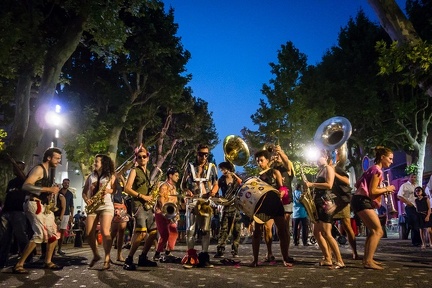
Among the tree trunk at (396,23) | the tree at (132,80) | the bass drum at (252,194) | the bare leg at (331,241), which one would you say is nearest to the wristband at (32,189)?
the bass drum at (252,194)

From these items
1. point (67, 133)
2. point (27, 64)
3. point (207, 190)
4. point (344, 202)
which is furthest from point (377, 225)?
point (67, 133)

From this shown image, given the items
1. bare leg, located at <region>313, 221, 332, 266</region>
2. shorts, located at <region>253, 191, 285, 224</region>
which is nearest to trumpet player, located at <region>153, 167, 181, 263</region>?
shorts, located at <region>253, 191, 285, 224</region>

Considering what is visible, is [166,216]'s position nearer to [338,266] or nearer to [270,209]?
[270,209]

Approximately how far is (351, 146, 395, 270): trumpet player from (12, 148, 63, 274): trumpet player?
16.3 ft

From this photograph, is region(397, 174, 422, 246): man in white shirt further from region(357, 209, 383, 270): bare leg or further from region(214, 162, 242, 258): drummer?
region(357, 209, 383, 270): bare leg

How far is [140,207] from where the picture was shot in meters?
8.26

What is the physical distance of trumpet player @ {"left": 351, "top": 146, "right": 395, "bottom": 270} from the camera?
7.43 m

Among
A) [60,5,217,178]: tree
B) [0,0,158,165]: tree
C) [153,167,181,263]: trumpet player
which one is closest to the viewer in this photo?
[153,167,181,263]: trumpet player

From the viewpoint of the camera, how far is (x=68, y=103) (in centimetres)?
3020

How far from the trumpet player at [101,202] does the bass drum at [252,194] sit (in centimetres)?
235

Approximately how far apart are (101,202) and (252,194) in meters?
2.70

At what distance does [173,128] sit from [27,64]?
24.2 meters

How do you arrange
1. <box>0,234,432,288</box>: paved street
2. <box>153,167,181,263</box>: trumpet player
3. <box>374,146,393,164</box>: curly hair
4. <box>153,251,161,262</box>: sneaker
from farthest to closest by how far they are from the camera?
<box>153,251,161,262</box>: sneaker
<box>153,167,181,263</box>: trumpet player
<box>374,146,393,164</box>: curly hair
<box>0,234,432,288</box>: paved street

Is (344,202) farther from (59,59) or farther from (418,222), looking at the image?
(59,59)
